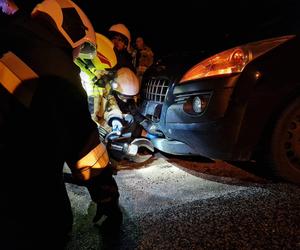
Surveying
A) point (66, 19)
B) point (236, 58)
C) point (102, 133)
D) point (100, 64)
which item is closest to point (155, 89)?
point (100, 64)

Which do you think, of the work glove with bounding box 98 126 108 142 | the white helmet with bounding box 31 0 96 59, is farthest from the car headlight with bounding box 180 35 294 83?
the work glove with bounding box 98 126 108 142

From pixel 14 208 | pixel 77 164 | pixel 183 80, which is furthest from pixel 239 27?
pixel 14 208

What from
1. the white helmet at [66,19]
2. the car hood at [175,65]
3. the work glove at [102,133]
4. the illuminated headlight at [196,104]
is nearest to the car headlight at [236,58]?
the illuminated headlight at [196,104]

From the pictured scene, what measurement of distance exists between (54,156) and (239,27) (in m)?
3.35

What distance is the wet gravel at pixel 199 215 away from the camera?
72.6 inches

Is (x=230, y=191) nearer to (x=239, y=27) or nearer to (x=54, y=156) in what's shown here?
(x=54, y=156)

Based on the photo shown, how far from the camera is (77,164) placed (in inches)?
59.8

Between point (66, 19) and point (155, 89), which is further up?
point (66, 19)

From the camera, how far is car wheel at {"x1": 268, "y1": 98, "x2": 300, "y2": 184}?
2.73 metres

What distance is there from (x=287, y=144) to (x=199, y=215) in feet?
3.93

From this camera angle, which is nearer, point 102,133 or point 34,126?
point 34,126

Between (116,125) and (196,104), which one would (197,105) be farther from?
(116,125)

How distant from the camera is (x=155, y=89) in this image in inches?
144

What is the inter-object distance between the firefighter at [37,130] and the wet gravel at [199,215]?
631 millimetres
